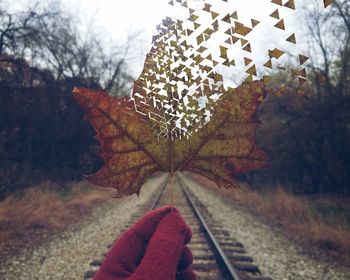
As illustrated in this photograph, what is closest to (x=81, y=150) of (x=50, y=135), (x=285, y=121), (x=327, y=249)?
(x=50, y=135)

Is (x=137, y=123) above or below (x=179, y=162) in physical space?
above

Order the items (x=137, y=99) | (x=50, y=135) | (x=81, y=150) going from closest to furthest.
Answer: (x=137, y=99) → (x=50, y=135) → (x=81, y=150)

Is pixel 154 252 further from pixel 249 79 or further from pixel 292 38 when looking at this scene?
pixel 292 38

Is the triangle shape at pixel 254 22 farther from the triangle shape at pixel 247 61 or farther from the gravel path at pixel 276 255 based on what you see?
the gravel path at pixel 276 255

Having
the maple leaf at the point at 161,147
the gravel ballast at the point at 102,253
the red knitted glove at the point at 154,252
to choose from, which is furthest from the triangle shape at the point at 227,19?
the gravel ballast at the point at 102,253

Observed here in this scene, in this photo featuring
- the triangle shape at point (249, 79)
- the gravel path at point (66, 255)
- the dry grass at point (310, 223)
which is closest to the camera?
the triangle shape at point (249, 79)

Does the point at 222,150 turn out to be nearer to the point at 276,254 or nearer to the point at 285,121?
the point at 276,254
